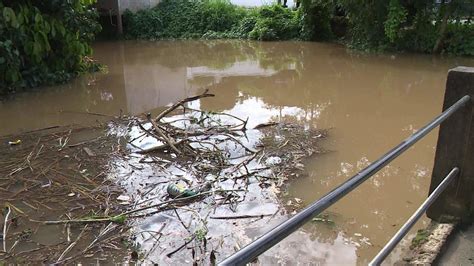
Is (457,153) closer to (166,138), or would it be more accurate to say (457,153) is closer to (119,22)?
(166,138)

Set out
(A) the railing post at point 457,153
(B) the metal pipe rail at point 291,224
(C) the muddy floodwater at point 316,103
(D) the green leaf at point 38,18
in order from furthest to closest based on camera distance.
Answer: (D) the green leaf at point 38,18, (C) the muddy floodwater at point 316,103, (A) the railing post at point 457,153, (B) the metal pipe rail at point 291,224

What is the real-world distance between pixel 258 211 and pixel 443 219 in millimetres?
1671

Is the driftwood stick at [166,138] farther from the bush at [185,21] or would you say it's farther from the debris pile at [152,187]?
the bush at [185,21]

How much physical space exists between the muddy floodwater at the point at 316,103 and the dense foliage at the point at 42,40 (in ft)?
1.11

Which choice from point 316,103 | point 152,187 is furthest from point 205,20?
point 152,187

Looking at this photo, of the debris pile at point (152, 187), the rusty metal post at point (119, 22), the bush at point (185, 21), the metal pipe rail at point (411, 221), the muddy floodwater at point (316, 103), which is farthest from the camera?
the bush at point (185, 21)

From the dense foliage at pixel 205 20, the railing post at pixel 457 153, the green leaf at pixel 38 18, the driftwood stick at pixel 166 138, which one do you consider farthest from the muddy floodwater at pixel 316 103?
the dense foliage at pixel 205 20

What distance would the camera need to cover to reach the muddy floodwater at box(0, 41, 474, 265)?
386 cm

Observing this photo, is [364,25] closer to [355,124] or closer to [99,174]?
[355,124]

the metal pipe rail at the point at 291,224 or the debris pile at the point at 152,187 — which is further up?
the metal pipe rail at the point at 291,224

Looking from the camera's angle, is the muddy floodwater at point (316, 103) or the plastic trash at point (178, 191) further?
the plastic trash at point (178, 191)

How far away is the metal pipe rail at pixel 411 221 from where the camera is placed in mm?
1969

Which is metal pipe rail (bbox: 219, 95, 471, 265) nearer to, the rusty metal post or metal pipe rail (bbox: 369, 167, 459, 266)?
metal pipe rail (bbox: 369, 167, 459, 266)

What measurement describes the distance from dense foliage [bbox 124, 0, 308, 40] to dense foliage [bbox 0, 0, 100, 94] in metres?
7.75
